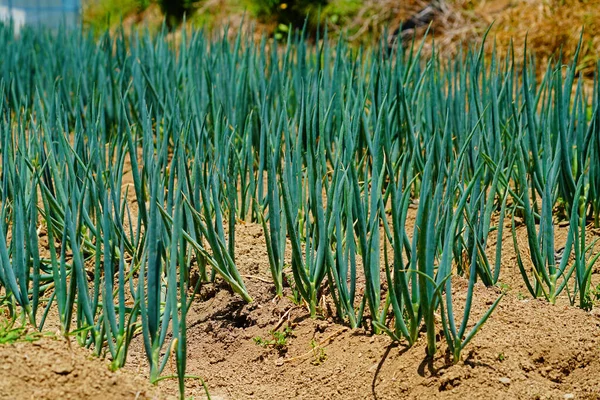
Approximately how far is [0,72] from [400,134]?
2.03 metres

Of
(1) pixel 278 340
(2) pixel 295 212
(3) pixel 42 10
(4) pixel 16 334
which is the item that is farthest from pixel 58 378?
(3) pixel 42 10

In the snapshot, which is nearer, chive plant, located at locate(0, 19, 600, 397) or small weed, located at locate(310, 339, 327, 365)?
chive plant, located at locate(0, 19, 600, 397)

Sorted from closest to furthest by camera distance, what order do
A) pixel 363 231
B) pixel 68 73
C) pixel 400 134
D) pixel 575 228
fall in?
pixel 363 231 < pixel 575 228 < pixel 400 134 < pixel 68 73

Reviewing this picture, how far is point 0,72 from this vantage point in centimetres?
381

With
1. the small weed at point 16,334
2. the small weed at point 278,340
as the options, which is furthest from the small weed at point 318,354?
the small weed at point 16,334

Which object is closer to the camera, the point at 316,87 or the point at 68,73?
the point at 316,87

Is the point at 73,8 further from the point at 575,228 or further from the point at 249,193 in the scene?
the point at 575,228

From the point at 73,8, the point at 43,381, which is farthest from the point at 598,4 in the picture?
the point at 73,8

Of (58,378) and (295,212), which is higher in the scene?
(295,212)

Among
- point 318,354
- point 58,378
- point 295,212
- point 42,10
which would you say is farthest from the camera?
point 42,10

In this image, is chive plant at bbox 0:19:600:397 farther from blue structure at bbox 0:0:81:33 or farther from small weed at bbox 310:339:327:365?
blue structure at bbox 0:0:81:33

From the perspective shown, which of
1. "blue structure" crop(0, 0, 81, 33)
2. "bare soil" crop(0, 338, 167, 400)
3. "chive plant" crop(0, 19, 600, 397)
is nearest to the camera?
"bare soil" crop(0, 338, 167, 400)

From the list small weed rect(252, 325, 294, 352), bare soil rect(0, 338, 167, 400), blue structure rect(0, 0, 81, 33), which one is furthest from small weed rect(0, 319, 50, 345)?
blue structure rect(0, 0, 81, 33)

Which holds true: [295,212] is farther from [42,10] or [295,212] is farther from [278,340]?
[42,10]
